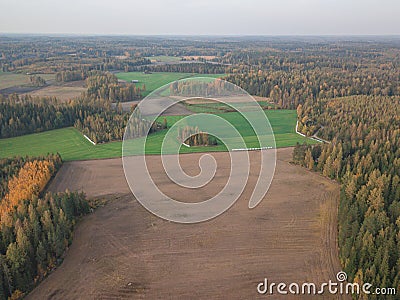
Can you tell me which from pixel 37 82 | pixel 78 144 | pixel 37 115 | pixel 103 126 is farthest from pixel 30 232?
pixel 37 82

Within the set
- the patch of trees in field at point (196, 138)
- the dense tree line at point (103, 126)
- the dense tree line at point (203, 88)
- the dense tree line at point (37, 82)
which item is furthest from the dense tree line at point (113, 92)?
the patch of trees in field at point (196, 138)

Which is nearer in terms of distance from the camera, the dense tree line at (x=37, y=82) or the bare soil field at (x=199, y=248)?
the bare soil field at (x=199, y=248)

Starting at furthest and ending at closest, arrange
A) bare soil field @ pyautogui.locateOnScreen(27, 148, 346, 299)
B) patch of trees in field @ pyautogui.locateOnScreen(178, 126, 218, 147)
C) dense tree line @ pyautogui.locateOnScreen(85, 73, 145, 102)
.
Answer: dense tree line @ pyautogui.locateOnScreen(85, 73, 145, 102)
patch of trees in field @ pyautogui.locateOnScreen(178, 126, 218, 147)
bare soil field @ pyautogui.locateOnScreen(27, 148, 346, 299)

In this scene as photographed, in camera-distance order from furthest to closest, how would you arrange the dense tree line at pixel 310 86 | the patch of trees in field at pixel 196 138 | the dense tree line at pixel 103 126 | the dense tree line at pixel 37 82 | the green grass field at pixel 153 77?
the green grass field at pixel 153 77, the dense tree line at pixel 37 82, the dense tree line at pixel 310 86, the dense tree line at pixel 103 126, the patch of trees in field at pixel 196 138

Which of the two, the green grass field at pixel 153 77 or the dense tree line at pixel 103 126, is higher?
the green grass field at pixel 153 77

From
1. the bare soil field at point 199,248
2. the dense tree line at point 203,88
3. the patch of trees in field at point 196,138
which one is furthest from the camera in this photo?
the dense tree line at point 203,88

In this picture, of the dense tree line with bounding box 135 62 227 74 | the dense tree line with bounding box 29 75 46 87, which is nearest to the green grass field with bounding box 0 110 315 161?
the dense tree line with bounding box 29 75 46 87

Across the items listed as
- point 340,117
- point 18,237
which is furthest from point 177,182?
point 340,117

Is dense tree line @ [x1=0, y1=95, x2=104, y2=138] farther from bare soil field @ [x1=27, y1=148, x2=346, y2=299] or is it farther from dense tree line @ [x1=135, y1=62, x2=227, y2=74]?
dense tree line @ [x1=135, y1=62, x2=227, y2=74]

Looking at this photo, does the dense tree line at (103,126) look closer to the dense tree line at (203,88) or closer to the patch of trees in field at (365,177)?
the patch of trees in field at (365,177)
